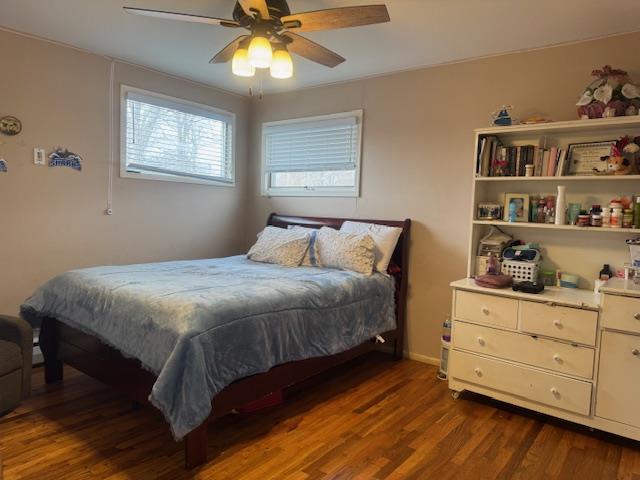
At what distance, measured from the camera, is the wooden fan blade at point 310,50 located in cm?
233

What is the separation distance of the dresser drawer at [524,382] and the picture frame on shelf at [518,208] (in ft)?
3.11

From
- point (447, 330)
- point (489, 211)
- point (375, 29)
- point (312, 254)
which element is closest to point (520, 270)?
point (489, 211)

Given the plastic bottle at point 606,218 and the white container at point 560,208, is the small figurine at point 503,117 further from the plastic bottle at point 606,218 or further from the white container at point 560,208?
the plastic bottle at point 606,218

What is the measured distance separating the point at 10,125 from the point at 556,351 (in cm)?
375

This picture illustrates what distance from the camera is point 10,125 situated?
2.97m

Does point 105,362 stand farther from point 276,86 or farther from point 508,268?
point 276,86

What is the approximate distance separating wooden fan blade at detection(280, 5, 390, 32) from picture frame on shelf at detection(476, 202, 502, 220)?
60.3 inches

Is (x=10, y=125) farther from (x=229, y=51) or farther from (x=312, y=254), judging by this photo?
(x=312, y=254)

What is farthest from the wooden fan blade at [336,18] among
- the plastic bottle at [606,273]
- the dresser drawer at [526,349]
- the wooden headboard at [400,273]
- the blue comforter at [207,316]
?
the plastic bottle at [606,273]

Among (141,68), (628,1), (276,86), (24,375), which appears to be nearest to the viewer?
(24,375)

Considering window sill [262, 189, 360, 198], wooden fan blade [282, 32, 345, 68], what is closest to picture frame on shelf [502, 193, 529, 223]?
window sill [262, 189, 360, 198]

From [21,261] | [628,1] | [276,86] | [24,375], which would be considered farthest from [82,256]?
[628,1]

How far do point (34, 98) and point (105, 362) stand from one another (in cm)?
200

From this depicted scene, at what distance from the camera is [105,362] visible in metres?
2.39
